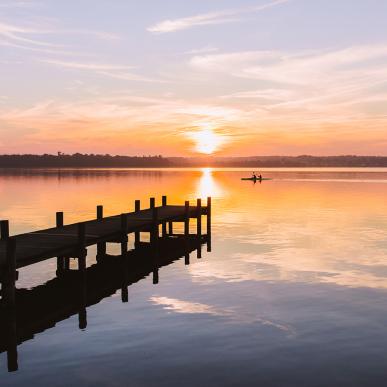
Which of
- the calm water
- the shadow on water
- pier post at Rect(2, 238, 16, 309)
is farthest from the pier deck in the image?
the calm water

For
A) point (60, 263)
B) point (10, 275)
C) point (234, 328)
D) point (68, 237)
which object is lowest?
point (234, 328)

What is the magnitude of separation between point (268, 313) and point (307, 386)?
5.90 m

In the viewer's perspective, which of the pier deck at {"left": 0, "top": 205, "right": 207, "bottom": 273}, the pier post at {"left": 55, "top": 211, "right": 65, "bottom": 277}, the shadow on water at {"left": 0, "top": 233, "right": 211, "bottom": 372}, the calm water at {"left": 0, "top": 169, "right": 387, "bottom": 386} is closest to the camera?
the calm water at {"left": 0, "top": 169, "right": 387, "bottom": 386}

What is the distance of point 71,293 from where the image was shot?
2064 cm

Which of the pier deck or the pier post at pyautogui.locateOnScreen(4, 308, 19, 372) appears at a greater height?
the pier deck

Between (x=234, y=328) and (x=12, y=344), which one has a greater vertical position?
(x=12, y=344)

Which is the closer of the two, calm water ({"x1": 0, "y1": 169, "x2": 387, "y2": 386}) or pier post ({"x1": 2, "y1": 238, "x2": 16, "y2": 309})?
calm water ({"x1": 0, "y1": 169, "x2": 387, "y2": 386})

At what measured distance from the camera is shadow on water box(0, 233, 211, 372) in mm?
15250

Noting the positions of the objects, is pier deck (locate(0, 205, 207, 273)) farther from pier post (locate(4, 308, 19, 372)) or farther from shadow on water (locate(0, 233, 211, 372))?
pier post (locate(4, 308, 19, 372))

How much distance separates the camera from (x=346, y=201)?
69.0 m

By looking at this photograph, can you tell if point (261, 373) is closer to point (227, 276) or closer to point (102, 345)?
point (102, 345)

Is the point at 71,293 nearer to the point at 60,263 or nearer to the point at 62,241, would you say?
the point at 62,241

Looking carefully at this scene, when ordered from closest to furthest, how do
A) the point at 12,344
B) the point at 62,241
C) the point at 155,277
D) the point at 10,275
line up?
the point at 12,344 → the point at 10,275 → the point at 62,241 → the point at 155,277

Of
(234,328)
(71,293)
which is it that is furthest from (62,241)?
(234,328)
